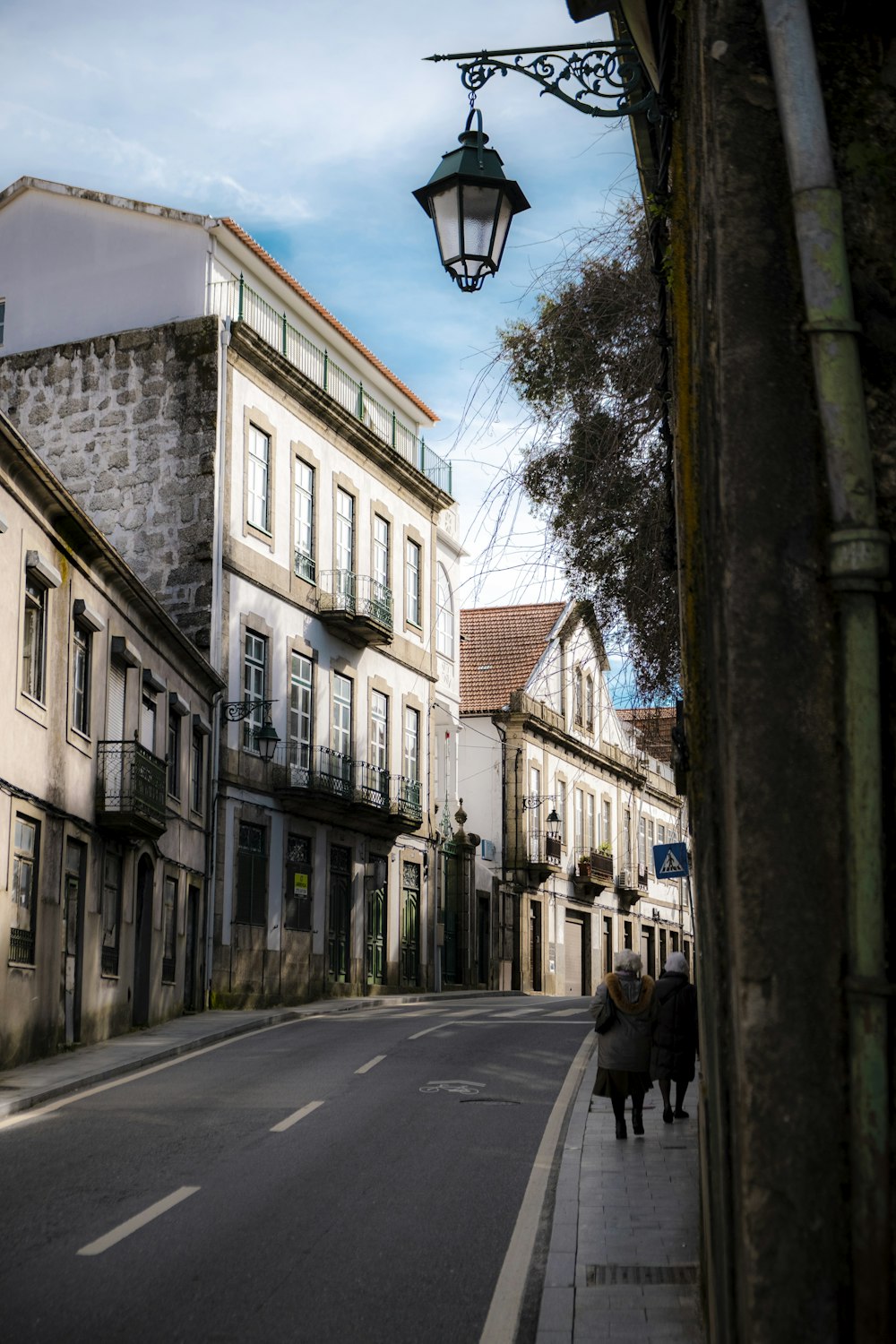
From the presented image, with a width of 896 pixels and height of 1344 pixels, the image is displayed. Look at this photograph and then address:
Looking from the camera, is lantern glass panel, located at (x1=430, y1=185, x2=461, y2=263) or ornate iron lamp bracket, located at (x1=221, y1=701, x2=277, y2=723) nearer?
lantern glass panel, located at (x1=430, y1=185, x2=461, y2=263)

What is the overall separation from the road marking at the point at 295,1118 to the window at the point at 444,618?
2801cm

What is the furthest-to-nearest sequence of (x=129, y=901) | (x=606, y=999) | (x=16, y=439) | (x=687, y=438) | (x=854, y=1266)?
1. (x=129, y=901)
2. (x=16, y=439)
3. (x=606, y=999)
4. (x=687, y=438)
5. (x=854, y=1266)

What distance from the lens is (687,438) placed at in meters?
5.50

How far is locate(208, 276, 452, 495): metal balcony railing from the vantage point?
32438 millimetres

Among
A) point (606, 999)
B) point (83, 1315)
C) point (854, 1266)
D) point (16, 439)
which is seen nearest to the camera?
point (854, 1266)

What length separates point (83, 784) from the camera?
71.2 feet

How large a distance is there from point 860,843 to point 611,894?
170ft

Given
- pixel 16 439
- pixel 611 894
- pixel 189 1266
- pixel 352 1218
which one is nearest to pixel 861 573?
pixel 189 1266

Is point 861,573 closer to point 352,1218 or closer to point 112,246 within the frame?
point 352,1218

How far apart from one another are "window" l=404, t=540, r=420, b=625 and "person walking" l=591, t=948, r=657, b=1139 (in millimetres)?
27410

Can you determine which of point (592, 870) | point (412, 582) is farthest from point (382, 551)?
point (592, 870)


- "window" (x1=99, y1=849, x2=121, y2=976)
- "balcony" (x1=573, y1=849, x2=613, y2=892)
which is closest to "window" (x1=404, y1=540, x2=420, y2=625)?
"balcony" (x1=573, y1=849, x2=613, y2=892)

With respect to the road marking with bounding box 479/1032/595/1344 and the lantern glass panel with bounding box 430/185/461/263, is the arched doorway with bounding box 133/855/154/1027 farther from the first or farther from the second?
the lantern glass panel with bounding box 430/185/461/263

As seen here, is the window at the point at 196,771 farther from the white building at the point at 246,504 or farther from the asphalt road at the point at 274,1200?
the asphalt road at the point at 274,1200
